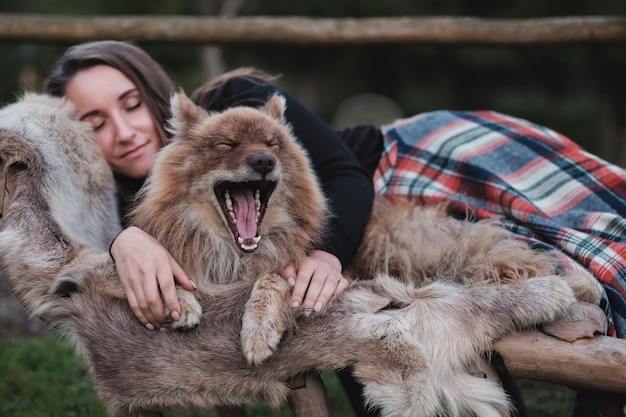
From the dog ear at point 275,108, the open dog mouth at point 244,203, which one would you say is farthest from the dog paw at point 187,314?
the dog ear at point 275,108

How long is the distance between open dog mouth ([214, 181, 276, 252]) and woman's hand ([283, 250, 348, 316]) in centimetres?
23

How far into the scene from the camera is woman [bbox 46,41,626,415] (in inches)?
114

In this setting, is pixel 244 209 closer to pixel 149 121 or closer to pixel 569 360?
pixel 149 121

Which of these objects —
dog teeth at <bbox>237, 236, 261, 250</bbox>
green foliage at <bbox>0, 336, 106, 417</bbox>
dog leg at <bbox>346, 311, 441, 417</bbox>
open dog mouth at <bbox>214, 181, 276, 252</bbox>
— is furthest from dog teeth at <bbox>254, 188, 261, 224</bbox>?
green foliage at <bbox>0, 336, 106, 417</bbox>

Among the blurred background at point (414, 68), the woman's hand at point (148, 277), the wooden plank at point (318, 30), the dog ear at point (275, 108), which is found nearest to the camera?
the woman's hand at point (148, 277)

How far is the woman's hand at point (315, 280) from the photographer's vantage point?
8.50ft

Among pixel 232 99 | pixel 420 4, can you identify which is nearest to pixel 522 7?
pixel 420 4

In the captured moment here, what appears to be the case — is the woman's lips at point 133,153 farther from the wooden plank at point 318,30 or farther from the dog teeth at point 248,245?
the wooden plank at point 318,30

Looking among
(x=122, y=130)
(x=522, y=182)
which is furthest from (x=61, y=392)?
(x=522, y=182)

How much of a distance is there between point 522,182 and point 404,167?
653 mm

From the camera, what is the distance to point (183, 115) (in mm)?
3045

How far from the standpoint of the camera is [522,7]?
49.2 feet

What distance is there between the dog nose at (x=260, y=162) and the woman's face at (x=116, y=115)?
885mm

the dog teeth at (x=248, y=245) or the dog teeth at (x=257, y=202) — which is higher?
the dog teeth at (x=257, y=202)
